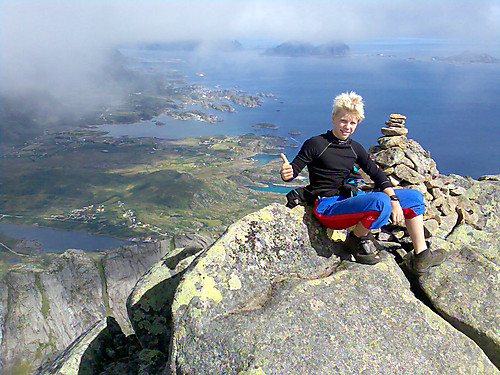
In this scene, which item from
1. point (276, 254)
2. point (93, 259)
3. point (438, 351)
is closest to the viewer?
point (438, 351)

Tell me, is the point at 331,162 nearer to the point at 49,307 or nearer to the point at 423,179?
the point at 423,179

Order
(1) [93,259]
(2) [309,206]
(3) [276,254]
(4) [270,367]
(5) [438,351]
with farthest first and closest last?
1. (1) [93,259]
2. (2) [309,206]
3. (3) [276,254]
4. (5) [438,351]
5. (4) [270,367]

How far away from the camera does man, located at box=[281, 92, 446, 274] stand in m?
9.41

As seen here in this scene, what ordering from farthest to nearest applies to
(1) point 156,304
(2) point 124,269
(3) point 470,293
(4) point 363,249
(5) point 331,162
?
(2) point 124,269 < (1) point 156,304 < (5) point 331,162 < (4) point 363,249 < (3) point 470,293

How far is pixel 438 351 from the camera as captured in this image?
7816mm

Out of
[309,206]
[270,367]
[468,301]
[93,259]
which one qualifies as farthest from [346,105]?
[93,259]

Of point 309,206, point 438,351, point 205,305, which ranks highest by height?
point 309,206

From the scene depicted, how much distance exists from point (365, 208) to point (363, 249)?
1638 millimetres

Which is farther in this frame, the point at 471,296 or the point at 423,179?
the point at 423,179

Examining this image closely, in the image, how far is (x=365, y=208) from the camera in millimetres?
8875

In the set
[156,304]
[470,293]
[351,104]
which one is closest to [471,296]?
[470,293]

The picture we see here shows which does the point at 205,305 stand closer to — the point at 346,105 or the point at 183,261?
the point at 183,261

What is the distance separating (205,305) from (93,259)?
594 feet

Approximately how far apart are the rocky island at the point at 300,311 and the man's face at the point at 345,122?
2678 mm
